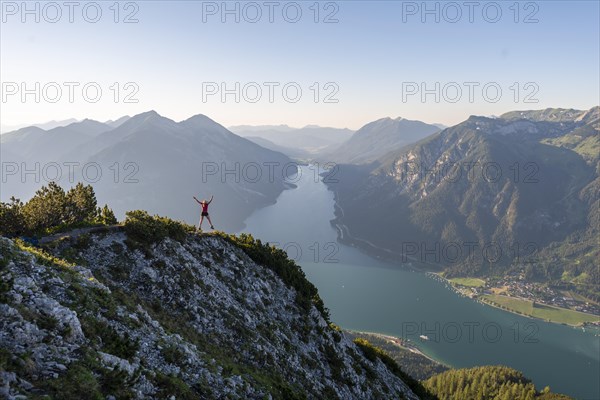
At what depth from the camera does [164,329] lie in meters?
24.0

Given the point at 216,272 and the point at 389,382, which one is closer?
the point at 216,272

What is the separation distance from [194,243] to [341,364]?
21.5 meters

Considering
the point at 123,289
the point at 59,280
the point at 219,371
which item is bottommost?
the point at 219,371

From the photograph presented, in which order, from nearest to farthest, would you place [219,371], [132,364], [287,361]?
[132,364], [219,371], [287,361]

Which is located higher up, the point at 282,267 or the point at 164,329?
the point at 164,329

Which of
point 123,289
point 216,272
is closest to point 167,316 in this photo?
point 123,289

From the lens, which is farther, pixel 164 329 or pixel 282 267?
pixel 282 267

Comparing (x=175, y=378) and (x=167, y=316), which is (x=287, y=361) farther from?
(x=175, y=378)

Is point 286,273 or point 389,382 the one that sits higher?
point 286,273

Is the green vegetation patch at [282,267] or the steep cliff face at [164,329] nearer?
the steep cliff face at [164,329]

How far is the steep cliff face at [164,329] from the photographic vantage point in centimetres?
1547

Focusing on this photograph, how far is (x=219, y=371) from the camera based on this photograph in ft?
74.1

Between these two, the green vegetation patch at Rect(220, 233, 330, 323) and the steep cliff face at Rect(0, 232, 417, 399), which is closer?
the steep cliff face at Rect(0, 232, 417, 399)

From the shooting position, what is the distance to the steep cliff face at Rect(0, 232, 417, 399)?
15469 mm
